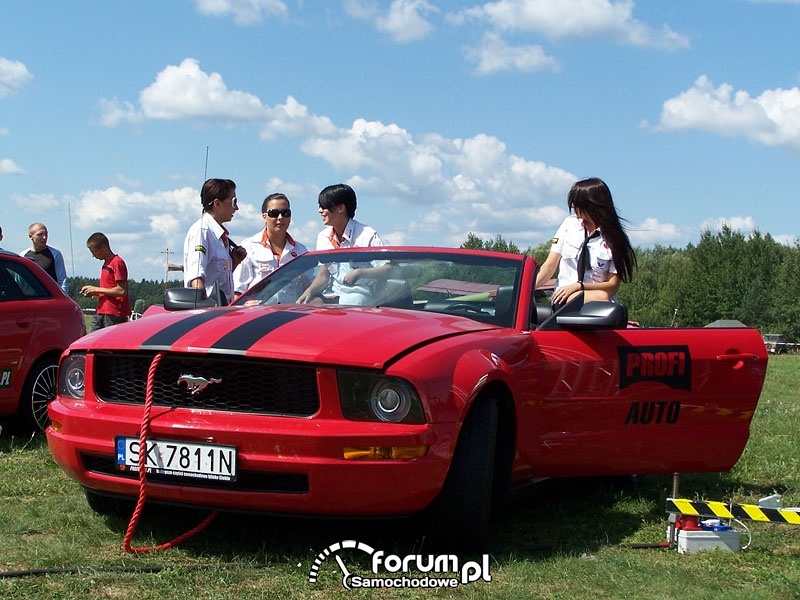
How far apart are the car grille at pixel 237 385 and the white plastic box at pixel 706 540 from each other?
1.81 meters

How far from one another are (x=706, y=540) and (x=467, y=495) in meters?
1.20

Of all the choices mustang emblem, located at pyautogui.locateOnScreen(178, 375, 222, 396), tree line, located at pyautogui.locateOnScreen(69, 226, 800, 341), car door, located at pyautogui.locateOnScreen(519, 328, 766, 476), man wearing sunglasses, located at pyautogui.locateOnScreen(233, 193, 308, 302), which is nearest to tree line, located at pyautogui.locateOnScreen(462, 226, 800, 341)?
tree line, located at pyautogui.locateOnScreen(69, 226, 800, 341)

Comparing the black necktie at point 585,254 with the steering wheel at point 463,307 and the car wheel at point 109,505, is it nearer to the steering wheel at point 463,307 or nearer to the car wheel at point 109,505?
the steering wheel at point 463,307

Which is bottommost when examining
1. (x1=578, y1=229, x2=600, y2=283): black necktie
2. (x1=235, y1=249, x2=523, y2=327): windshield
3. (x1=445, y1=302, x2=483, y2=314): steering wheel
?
(x1=445, y1=302, x2=483, y2=314): steering wheel

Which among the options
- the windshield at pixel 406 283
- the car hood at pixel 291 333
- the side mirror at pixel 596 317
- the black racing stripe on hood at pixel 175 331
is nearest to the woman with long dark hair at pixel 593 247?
the windshield at pixel 406 283

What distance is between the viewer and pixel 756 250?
89.4 metres

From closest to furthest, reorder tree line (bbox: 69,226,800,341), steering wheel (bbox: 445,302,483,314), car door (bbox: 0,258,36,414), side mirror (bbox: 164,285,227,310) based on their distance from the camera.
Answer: steering wheel (bbox: 445,302,483,314) → side mirror (bbox: 164,285,227,310) → car door (bbox: 0,258,36,414) → tree line (bbox: 69,226,800,341)

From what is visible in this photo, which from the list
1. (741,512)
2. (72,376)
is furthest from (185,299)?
(741,512)

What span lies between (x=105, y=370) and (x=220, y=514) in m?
0.99

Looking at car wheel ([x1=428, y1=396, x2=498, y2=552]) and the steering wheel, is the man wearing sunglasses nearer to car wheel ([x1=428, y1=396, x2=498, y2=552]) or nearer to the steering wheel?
the steering wheel

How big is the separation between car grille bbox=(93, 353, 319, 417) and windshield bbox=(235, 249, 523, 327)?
46.8 inches

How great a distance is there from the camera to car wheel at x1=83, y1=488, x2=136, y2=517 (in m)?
4.97

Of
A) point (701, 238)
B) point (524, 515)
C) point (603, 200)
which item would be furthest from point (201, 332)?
point (701, 238)
